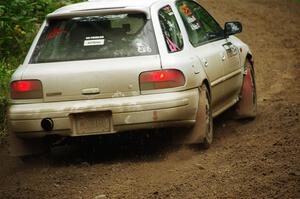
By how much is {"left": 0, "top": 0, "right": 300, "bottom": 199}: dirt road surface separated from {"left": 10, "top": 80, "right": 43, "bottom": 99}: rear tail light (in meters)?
0.74

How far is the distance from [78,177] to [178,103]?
114cm

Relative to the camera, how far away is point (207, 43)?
852cm

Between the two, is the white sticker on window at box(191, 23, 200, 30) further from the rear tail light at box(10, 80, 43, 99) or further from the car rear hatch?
the rear tail light at box(10, 80, 43, 99)

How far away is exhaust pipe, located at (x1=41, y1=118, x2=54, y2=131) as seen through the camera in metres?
7.19

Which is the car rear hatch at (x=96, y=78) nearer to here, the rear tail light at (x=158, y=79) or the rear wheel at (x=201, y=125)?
the rear tail light at (x=158, y=79)

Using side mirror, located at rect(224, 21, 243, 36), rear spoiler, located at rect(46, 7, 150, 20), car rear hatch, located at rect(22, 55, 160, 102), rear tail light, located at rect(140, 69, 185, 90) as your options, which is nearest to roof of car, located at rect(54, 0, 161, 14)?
rear spoiler, located at rect(46, 7, 150, 20)

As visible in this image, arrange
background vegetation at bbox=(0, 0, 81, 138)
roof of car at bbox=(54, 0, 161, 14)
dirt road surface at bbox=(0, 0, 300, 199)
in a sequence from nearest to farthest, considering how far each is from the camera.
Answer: dirt road surface at bbox=(0, 0, 300, 199), roof of car at bbox=(54, 0, 161, 14), background vegetation at bbox=(0, 0, 81, 138)

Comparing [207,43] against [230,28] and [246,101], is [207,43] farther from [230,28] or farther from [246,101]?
[246,101]

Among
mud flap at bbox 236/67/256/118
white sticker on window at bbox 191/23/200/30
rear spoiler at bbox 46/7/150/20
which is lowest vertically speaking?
mud flap at bbox 236/67/256/118

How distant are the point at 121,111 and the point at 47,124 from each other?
2.29 feet

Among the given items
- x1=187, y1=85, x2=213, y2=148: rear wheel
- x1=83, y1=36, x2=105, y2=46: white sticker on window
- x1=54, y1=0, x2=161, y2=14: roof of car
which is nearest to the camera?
x1=83, y1=36, x2=105, y2=46: white sticker on window

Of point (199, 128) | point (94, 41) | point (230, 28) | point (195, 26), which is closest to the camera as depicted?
point (94, 41)

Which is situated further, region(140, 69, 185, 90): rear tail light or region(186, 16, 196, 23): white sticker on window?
region(186, 16, 196, 23): white sticker on window

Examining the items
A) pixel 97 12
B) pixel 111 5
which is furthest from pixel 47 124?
pixel 111 5
